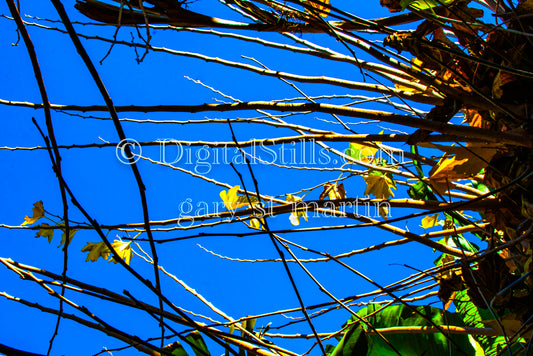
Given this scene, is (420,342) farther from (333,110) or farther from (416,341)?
(333,110)

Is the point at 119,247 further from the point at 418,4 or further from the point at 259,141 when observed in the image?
the point at 418,4

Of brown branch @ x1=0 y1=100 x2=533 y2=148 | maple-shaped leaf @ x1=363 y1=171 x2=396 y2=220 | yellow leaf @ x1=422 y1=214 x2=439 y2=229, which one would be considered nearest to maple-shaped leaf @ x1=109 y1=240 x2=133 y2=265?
brown branch @ x1=0 y1=100 x2=533 y2=148

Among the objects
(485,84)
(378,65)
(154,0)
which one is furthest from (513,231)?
(154,0)

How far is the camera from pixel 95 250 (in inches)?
33.4

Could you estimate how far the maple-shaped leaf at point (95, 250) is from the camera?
2.77ft

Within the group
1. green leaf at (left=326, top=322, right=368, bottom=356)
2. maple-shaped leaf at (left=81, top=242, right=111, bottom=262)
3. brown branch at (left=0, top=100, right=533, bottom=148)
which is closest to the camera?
brown branch at (left=0, top=100, right=533, bottom=148)

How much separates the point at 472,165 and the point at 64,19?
79 cm

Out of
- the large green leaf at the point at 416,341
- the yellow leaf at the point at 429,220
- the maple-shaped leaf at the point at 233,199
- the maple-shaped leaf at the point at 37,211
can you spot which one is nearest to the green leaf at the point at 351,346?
the large green leaf at the point at 416,341

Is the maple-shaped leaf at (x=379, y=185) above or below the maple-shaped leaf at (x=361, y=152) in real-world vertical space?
below

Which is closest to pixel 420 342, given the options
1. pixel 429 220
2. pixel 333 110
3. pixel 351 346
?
pixel 429 220

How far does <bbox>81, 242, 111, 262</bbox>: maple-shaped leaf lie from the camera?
2.77 ft

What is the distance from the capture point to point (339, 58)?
0.90 meters

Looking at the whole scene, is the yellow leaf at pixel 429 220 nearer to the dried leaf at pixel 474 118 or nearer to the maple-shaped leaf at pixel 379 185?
the maple-shaped leaf at pixel 379 185

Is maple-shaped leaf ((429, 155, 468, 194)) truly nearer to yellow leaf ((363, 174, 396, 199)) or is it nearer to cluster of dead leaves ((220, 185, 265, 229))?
yellow leaf ((363, 174, 396, 199))
